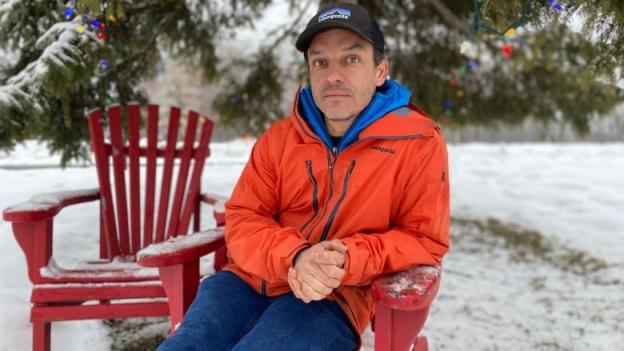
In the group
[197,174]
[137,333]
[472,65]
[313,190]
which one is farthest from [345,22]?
[472,65]

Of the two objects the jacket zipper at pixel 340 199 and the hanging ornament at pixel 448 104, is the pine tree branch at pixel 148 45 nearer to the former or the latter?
the jacket zipper at pixel 340 199

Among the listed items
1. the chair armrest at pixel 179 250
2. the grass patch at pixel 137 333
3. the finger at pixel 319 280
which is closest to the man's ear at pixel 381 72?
the finger at pixel 319 280

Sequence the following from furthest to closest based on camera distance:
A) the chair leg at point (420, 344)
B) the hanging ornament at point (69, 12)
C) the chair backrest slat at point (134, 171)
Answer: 1. the chair backrest slat at point (134, 171)
2. the hanging ornament at point (69, 12)
3. the chair leg at point (420, 344)

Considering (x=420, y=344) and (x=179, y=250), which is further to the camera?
(x=420, y=344)

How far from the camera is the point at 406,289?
1.71m

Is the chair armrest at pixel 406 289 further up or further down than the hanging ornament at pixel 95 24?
further down

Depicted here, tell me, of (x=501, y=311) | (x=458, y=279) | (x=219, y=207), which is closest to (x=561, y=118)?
(x=458, y=279)

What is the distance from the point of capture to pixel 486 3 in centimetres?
252

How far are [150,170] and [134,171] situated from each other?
0.11m

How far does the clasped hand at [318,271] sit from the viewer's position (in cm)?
181

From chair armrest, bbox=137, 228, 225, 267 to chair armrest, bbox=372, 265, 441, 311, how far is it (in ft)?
2.55

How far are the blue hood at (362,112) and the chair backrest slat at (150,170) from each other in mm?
1420

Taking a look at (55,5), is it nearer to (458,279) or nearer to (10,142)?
(10,142)

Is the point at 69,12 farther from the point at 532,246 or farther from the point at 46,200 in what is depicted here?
the point at 532,246
